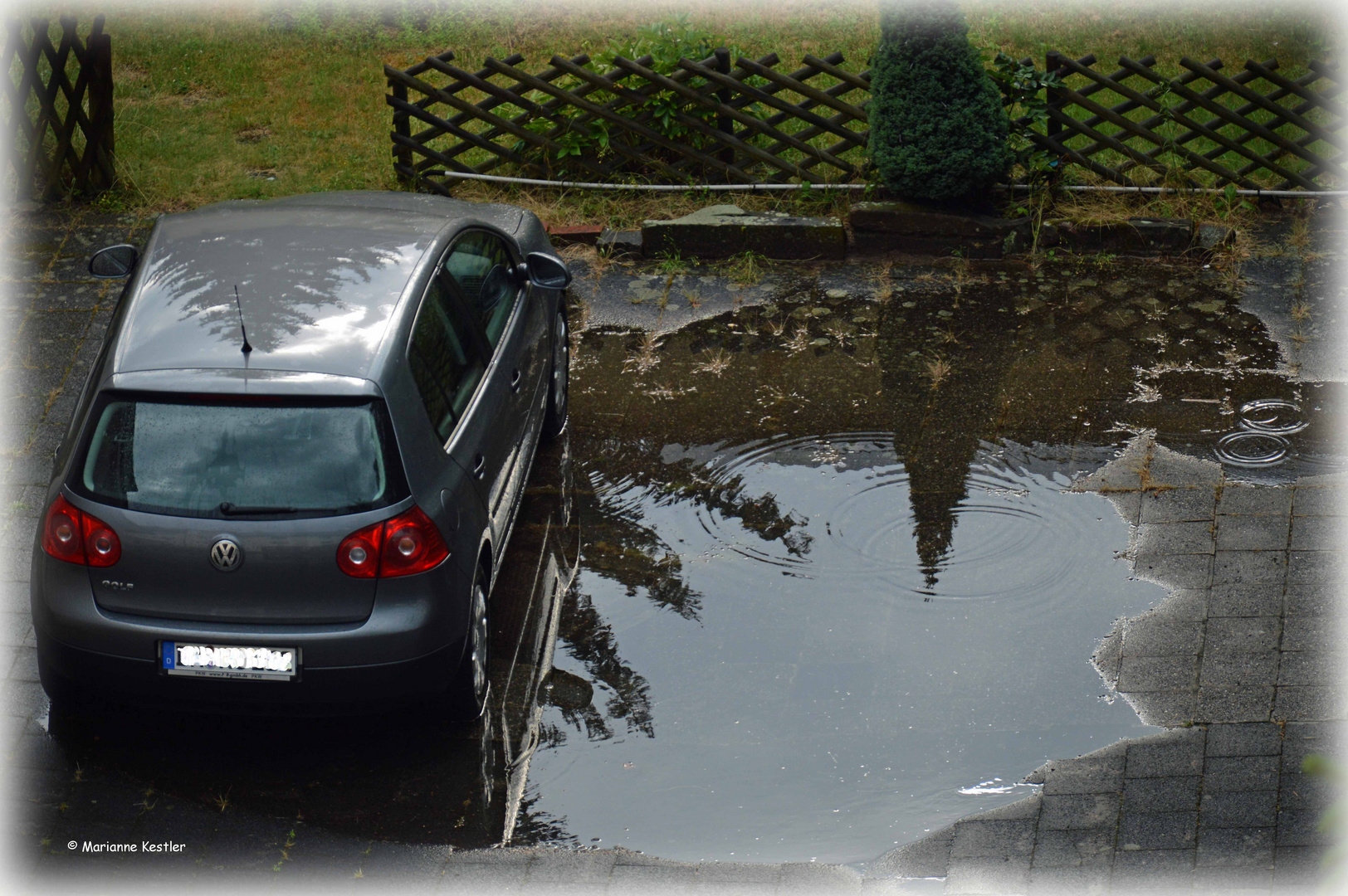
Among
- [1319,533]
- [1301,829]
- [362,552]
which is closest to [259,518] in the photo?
[362,552]

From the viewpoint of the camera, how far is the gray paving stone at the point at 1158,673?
5262 mm

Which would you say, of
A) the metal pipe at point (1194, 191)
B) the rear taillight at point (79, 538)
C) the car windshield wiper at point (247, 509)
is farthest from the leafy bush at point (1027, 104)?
Answer: the rear taillight at point (79, 538)

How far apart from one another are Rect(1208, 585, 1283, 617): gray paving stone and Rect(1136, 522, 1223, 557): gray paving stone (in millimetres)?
333

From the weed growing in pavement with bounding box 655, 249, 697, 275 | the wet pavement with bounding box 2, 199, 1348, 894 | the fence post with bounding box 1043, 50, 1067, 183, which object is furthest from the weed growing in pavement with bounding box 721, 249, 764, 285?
the fence post with bounding box 1043, 50, 1067, 183

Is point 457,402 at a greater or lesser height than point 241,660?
greater

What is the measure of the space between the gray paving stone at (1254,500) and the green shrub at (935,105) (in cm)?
362

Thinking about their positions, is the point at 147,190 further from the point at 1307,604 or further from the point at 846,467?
the point at 1307,604

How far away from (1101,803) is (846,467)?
A: 9.26 feet

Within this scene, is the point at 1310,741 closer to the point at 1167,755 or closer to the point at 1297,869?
the point at 1167,755

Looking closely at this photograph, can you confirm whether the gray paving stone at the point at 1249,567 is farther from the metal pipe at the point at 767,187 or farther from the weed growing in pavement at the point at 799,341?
the metal pipe at the point at 767,187

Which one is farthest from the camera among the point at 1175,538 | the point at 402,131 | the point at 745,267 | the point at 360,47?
the point at 360,47

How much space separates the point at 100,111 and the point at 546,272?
575 cm

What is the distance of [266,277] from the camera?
5.28m

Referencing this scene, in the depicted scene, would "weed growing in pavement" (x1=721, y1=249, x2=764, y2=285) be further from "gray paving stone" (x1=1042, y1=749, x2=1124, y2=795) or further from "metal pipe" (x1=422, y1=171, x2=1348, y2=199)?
"gray paving stone" (x1=1042, y1=749, x2=1124, y2=795)
